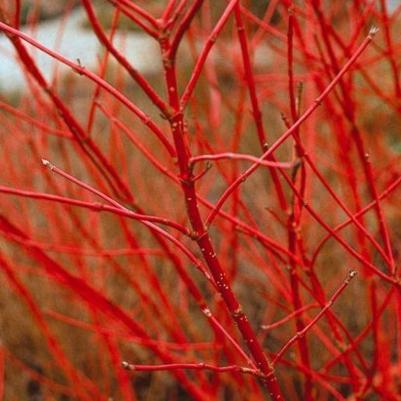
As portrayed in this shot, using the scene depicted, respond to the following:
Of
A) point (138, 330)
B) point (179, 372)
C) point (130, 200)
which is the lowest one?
point (179, 372)

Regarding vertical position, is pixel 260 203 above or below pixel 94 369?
above

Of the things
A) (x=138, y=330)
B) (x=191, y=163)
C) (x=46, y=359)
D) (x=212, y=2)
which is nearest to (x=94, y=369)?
(x=46, y=359)

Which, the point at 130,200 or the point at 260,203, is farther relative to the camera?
the point at 260,203

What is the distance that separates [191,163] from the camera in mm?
729

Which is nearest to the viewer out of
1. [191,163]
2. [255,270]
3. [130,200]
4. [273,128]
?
[191,163]

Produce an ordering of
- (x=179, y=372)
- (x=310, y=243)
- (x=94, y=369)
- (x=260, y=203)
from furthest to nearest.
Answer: (x=260, y=203) < (x=310, y=243) < (x=94, y=369) < (x=179, y=372)

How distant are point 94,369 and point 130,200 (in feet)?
5.32

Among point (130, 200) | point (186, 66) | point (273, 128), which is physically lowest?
point (130, 200)

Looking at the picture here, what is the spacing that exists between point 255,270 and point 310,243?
0.35 metres

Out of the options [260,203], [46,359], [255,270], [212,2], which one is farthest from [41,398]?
[212,2]

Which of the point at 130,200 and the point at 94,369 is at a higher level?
the point at 130,200

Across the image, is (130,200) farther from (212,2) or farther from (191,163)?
(212,2)

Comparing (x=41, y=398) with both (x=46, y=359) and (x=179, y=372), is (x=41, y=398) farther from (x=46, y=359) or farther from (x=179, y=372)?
(x=179, y=372)

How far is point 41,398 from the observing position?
9.75 ft
